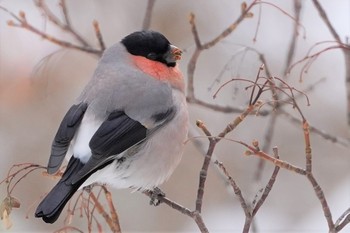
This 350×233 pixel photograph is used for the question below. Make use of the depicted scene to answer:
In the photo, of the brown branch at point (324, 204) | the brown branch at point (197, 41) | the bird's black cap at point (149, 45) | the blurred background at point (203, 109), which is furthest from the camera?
the blurred background at point (203, 109)

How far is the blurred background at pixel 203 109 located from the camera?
373cm

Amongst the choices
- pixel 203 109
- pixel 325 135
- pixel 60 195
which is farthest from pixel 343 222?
pixel 203 109

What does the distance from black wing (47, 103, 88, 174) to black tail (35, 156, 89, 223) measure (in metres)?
0.04

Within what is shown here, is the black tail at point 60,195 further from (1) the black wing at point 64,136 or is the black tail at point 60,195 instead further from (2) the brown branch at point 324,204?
(2) the brown branch at point 324,204

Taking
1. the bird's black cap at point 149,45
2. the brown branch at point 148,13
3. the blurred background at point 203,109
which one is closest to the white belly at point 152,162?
the bird's black cap at point 149,45

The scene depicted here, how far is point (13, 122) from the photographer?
3828 millimetres

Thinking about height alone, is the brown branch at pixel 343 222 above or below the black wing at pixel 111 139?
above

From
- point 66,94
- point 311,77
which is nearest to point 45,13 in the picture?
point 66,94

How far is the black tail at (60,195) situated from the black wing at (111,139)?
20 millimetres

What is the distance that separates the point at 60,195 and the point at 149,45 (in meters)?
0.77

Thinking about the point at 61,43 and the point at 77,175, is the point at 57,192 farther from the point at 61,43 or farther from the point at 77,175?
the point at 61,43

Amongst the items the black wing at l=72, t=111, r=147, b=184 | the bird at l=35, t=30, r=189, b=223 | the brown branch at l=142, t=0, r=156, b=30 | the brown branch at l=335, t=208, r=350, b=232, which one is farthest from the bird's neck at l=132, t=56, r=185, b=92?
the brown branch at l=335, t=208, r=350, b=232

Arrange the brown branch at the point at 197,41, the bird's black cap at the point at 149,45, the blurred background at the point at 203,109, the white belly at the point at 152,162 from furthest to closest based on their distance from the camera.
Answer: the blurred background at the point at 203,109 → the bird's black cap at the point at 149,45 → the white belly at the point at 152,162 → the brown branch at the point at 197,41

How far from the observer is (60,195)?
1895mm
